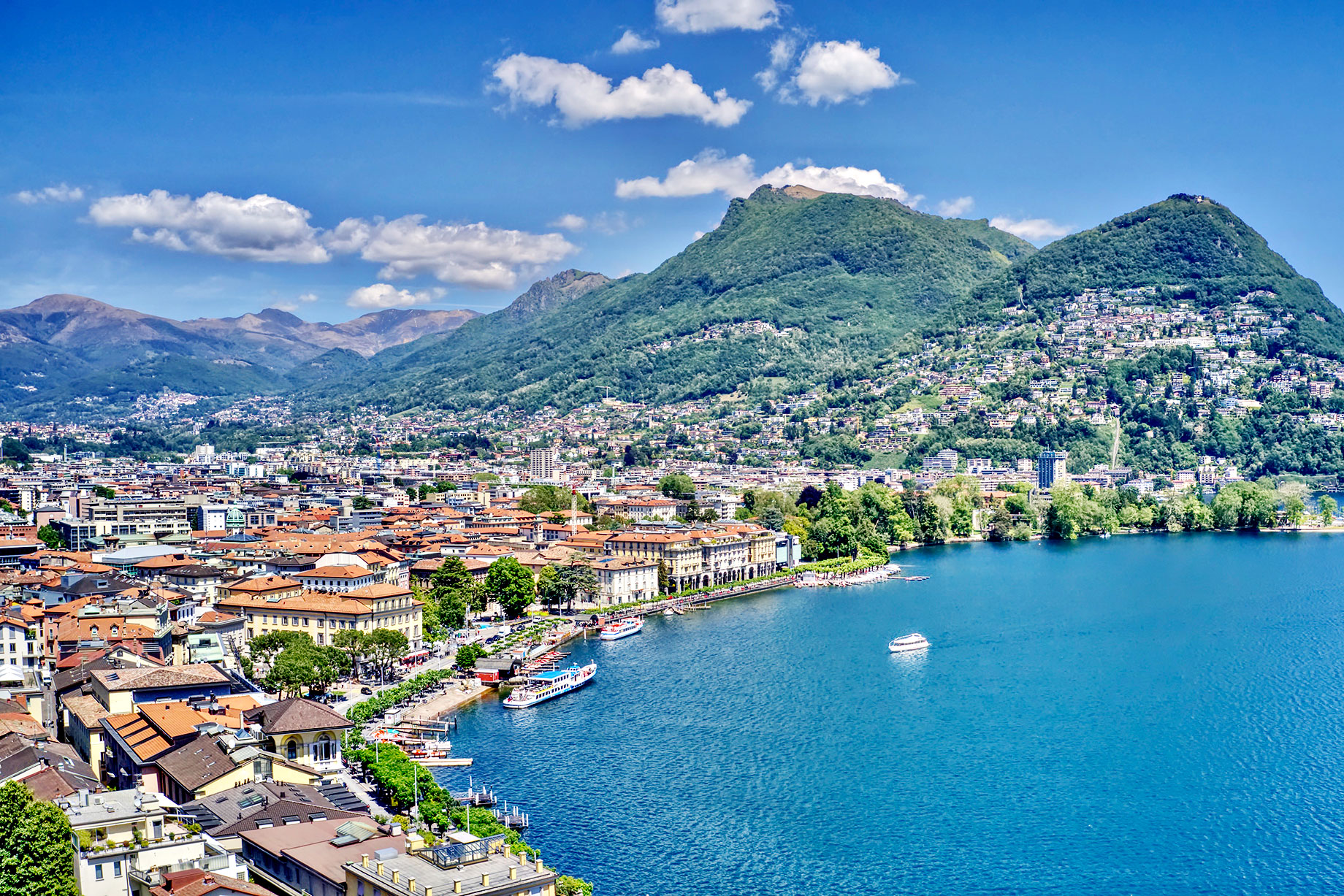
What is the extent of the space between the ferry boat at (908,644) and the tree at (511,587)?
13.7m

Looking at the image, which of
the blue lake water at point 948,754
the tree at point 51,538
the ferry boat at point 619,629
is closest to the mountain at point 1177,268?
the blue lake water at point 948,754

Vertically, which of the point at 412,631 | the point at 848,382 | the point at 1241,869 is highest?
the point at 848,382

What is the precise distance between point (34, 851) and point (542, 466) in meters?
101

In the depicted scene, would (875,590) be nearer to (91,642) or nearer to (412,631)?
(412,631)

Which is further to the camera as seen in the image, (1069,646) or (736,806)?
(1069,646)

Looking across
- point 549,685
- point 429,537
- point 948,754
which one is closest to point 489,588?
point 549,685

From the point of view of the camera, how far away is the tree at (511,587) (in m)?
46.1

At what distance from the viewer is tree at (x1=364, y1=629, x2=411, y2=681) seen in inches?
1378

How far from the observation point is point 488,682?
35406 mm

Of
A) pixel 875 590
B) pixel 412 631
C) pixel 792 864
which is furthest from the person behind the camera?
pixel 875 590

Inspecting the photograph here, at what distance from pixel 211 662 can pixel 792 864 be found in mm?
16479

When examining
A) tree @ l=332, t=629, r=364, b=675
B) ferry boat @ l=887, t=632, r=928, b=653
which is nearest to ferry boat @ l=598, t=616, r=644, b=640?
ferry boat @ l=887, t=632, r=928, b=653

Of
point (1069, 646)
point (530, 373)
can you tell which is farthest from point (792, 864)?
point (530, 373)

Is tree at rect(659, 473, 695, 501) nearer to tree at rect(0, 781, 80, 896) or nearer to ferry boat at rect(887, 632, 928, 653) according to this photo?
ferry boat at rect(887, 632, 928, 653)
